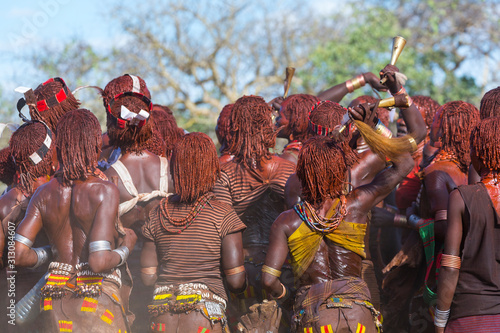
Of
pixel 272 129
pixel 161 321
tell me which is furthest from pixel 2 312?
pixel 272 129

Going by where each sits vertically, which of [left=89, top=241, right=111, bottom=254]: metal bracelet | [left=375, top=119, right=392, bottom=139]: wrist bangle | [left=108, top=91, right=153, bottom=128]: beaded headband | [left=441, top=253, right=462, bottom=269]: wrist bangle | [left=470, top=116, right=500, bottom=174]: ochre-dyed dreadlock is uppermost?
[left=108, top=91, right=153, bottom=128]: beaded headband

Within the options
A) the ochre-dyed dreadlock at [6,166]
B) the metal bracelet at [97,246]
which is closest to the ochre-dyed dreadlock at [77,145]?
the metal bracelet at [97,246]

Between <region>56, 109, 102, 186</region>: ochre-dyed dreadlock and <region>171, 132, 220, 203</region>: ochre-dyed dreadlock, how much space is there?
23.8 inches

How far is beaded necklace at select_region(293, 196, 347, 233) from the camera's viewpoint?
3.66 m

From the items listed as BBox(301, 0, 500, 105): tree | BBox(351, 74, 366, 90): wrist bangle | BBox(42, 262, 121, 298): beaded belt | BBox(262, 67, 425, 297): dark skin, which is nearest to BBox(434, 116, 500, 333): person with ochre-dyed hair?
BBox(262, 67, 425, 297): dark skin

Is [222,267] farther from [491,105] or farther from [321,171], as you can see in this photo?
[491,105]

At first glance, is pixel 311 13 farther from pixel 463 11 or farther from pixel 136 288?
pixel 136 288

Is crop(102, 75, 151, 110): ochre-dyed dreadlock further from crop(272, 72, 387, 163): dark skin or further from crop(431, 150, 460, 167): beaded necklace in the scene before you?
crop(431, 150, 460, 167): beaded necklace

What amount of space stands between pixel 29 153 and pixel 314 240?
236cm

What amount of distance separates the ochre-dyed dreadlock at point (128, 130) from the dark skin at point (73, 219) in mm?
1062

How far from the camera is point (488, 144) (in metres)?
3.55

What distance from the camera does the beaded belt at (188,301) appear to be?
3902 mm

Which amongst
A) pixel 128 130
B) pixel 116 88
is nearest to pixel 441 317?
pixel 128 130

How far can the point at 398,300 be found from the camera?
5184 millimetres
